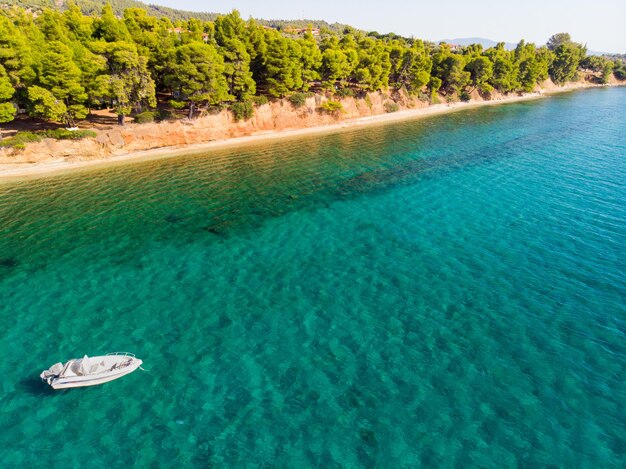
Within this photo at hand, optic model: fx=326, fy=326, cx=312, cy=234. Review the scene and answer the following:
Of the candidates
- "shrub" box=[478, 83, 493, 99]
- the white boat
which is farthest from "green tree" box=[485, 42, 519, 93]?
the white boat

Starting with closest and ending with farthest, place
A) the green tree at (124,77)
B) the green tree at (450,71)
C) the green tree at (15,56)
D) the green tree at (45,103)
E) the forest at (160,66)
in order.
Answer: the green tree at (15,56) → the green tree at (45,103) → the forest at (160,66) → the green tree at (124,77) → the green tree at (450,71)

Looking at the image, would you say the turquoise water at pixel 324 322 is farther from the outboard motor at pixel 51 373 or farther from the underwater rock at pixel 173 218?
the outboard motor at pixel 51 373

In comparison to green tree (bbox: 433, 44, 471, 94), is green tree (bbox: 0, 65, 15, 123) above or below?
below

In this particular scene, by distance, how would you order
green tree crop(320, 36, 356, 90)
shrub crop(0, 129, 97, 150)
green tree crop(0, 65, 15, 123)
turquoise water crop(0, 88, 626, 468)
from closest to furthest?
turquoise water crop(0, 88, 626, 468) → green tree crop(0, 65, 15, 123) → shrub crop(0, 129, 97, 150) → green tree crop(320, 36, 356, 90)

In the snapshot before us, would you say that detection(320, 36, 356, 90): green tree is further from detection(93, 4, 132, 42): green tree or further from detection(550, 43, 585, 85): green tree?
detection(550, 43, 585, 85): green tree

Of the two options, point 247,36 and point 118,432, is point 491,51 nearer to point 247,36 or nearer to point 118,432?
point 247,36

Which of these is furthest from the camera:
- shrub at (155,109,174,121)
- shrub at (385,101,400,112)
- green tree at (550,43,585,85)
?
green tree at (550,43,585,85)

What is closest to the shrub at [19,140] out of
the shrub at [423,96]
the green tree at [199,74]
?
the green tree at [199,74]
